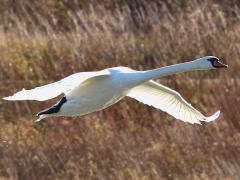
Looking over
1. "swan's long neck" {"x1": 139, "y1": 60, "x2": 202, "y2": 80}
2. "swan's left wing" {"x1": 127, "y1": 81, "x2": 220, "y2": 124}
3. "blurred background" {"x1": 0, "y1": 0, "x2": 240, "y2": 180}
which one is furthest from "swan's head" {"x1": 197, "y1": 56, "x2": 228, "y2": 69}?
"blurred background" {"x1": 0, "y1": 0, "x2": 240, "y2": 180}

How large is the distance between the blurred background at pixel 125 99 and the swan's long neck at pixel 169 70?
1585 mm

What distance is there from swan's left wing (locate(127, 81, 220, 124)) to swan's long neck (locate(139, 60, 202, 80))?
0.99m

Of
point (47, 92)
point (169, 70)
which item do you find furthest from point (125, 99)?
point (47, 92)

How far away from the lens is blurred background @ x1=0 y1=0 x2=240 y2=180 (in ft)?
25.8

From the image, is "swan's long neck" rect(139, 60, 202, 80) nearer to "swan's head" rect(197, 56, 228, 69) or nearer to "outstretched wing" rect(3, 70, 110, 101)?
"swan's head" rect(197, 56, 228, 69)

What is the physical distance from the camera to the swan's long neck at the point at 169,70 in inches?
239

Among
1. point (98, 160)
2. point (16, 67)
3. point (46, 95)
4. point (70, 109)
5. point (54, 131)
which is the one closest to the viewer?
point (46, 95)

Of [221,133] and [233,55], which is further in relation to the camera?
[233,55]

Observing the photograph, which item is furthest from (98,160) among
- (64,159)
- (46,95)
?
(46,95)

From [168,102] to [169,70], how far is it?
1.22 m

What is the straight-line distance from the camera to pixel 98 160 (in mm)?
7867

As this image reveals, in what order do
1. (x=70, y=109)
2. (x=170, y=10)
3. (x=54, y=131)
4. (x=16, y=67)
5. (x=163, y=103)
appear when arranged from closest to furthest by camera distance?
(x=70, y=109) < (x=163, y=103) < (x=54, y=131) < (x=16, y=67) < (x=170, y=10)

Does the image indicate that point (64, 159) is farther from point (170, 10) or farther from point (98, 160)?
point (170, 10)

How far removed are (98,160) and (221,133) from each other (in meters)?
A: 1.15
